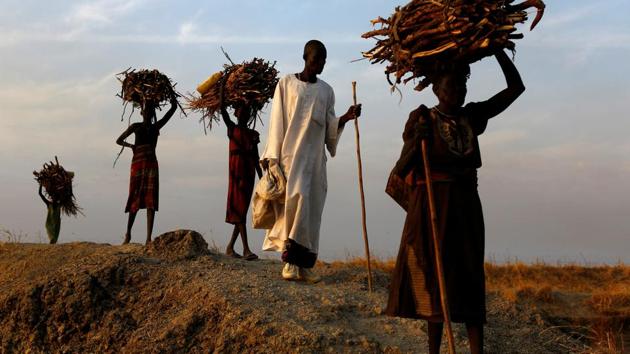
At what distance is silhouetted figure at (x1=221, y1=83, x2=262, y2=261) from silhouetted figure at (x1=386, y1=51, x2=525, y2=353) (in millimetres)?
4242

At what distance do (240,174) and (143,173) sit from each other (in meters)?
1.64

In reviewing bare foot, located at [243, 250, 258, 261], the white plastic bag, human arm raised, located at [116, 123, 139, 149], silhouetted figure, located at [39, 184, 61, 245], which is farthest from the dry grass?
silhouetted figure, located at [39, 184, 61, 245]

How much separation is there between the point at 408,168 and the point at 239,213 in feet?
14.3

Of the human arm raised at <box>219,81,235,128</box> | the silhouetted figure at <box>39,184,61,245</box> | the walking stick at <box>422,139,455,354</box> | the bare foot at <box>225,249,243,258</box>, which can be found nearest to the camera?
the walking stick at <box>422,139,455,354</box>

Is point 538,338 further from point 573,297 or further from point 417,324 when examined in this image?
point 573,297

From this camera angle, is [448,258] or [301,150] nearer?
[448,258]

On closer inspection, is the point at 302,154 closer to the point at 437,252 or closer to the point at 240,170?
the point at 240,170

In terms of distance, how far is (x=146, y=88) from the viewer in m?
9.70

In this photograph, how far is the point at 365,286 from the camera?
22.8 ft

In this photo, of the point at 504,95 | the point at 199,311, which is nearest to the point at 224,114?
the point at 199,311

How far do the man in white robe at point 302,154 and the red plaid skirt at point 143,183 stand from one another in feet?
10.0

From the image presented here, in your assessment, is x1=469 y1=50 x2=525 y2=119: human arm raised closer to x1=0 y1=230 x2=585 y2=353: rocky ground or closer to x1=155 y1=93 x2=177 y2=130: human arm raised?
x1=0 y1=230 x2=585 y2=353: rocky ground

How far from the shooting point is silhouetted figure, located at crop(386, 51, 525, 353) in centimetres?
420

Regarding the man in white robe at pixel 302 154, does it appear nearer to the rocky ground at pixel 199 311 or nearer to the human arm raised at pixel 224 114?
the rocky ground at pixel 199 311
